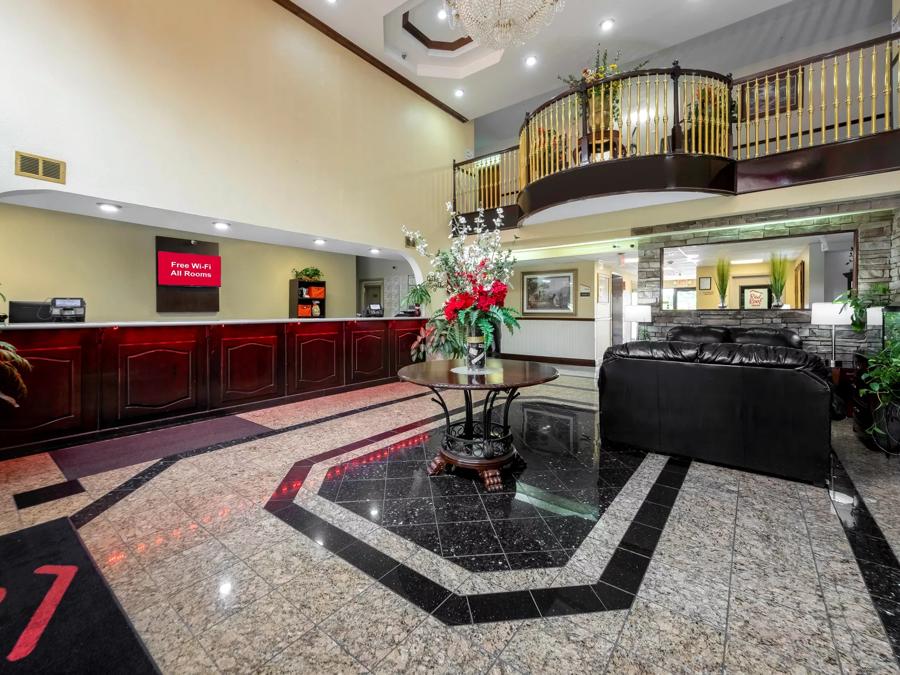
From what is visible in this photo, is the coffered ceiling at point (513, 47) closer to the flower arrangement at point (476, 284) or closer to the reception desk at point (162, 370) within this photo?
the reception desk at point (162, 370)

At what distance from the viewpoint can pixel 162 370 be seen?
394 centimetres

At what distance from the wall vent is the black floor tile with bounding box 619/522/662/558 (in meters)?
5.14

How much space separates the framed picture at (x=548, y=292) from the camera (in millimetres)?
9352

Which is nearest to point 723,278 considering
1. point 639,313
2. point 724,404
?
point 639,313

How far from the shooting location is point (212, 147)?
425 centimetres

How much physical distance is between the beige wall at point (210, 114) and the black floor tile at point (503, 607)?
181 inches

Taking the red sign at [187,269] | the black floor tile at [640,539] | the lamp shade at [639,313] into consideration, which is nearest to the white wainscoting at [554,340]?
the lamp shade at [639,313]

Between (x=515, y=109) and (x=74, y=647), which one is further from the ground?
(x=515, y=109)

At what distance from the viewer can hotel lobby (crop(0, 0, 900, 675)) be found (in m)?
1.46

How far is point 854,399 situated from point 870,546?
2.60 m

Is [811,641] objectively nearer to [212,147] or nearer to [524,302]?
[212,147]

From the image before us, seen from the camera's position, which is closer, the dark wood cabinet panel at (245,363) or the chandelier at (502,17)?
the chandelier at (502,17)

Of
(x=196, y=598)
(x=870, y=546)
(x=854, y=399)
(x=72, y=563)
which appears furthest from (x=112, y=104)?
(x=854, y=399)

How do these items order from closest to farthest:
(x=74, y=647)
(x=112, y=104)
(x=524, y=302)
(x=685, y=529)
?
1. (x=74, y=647)
2. (x=685, y=529)
3. (x=112, y=104)
4. (x=524, y=302)
